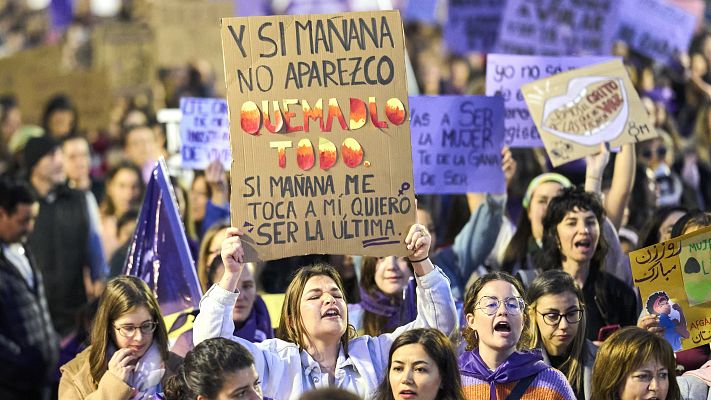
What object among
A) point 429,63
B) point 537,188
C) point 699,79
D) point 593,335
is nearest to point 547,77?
point 537,188

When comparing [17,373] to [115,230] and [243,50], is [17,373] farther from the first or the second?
[243,50]

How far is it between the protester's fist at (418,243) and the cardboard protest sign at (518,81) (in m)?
3.38

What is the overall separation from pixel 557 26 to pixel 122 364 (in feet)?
20.5

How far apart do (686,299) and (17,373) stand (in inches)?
158

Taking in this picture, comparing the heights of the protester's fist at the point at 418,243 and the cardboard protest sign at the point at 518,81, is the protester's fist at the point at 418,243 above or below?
below

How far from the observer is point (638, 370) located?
20.4 ft

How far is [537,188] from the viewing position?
886 cm

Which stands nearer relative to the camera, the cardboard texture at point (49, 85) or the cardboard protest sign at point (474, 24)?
the cardboard protest sign at point (474, 24)

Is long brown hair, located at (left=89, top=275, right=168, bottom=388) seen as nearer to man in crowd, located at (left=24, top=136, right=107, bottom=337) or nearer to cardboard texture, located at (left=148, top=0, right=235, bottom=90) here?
man in crowd, located at (left=24, top=136, right=107, bottom=337)

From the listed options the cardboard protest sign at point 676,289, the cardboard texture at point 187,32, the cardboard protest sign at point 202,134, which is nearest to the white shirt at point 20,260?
the cardboard protest sign at point 202,134

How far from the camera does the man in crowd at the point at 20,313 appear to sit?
8.95 metres

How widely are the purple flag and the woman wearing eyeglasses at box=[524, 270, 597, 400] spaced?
1.77 meters

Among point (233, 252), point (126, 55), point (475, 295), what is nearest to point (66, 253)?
point (233, 252)

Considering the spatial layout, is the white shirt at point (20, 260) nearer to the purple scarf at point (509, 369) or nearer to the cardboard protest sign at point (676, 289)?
the purple scarf at point (509, 369)
